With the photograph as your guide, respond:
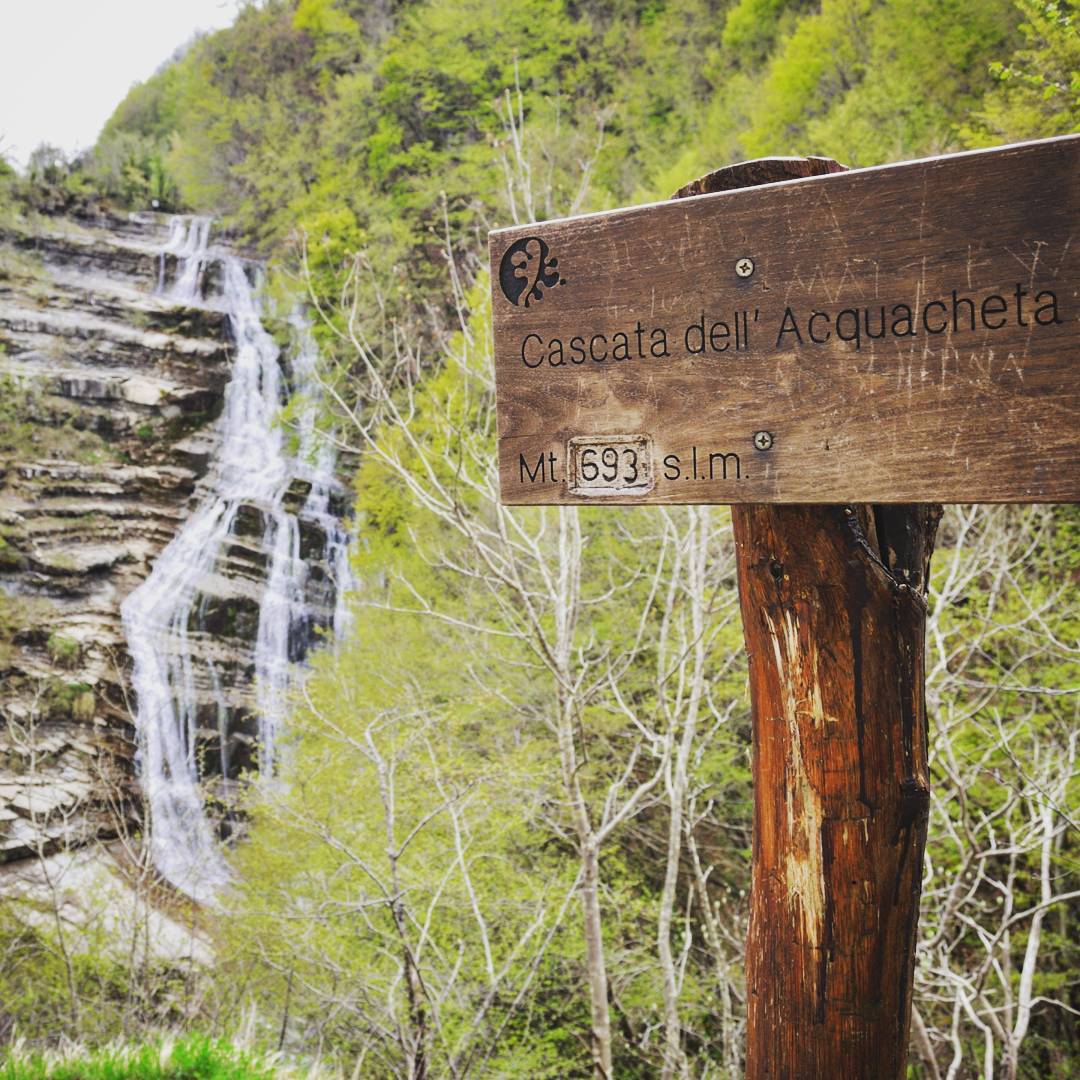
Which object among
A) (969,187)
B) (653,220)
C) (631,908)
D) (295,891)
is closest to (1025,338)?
(969,187)

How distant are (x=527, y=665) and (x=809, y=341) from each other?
3654mm

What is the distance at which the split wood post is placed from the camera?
1177mm

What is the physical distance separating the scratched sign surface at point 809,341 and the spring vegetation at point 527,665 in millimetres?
1654

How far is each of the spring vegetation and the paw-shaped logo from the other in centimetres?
162

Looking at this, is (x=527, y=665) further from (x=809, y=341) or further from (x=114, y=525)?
(x=114, y=525)

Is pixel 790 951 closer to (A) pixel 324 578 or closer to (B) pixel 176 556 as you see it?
(A) pixel 324 578

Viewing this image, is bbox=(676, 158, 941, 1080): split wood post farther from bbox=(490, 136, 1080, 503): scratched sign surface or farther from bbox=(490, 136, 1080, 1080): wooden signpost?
bbox=(490, 136, 1080, 503): scratched sign surface

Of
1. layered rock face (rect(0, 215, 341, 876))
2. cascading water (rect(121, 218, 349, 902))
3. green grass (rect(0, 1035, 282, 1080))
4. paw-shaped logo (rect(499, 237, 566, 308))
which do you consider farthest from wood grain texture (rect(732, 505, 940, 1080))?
layered rock face (rect(0, 215, 341, 876))

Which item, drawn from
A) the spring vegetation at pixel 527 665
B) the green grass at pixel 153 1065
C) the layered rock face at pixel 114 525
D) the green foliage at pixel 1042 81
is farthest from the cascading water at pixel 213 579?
the green foliage at pixel 1042 81

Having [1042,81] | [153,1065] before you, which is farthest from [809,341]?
[1042,81]

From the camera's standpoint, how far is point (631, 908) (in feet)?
22.9

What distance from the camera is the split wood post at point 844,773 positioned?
1.18 m

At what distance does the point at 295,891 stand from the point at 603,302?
8.30 m

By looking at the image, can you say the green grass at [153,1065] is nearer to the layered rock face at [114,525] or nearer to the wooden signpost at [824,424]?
the wooden signpost at [824,424]
